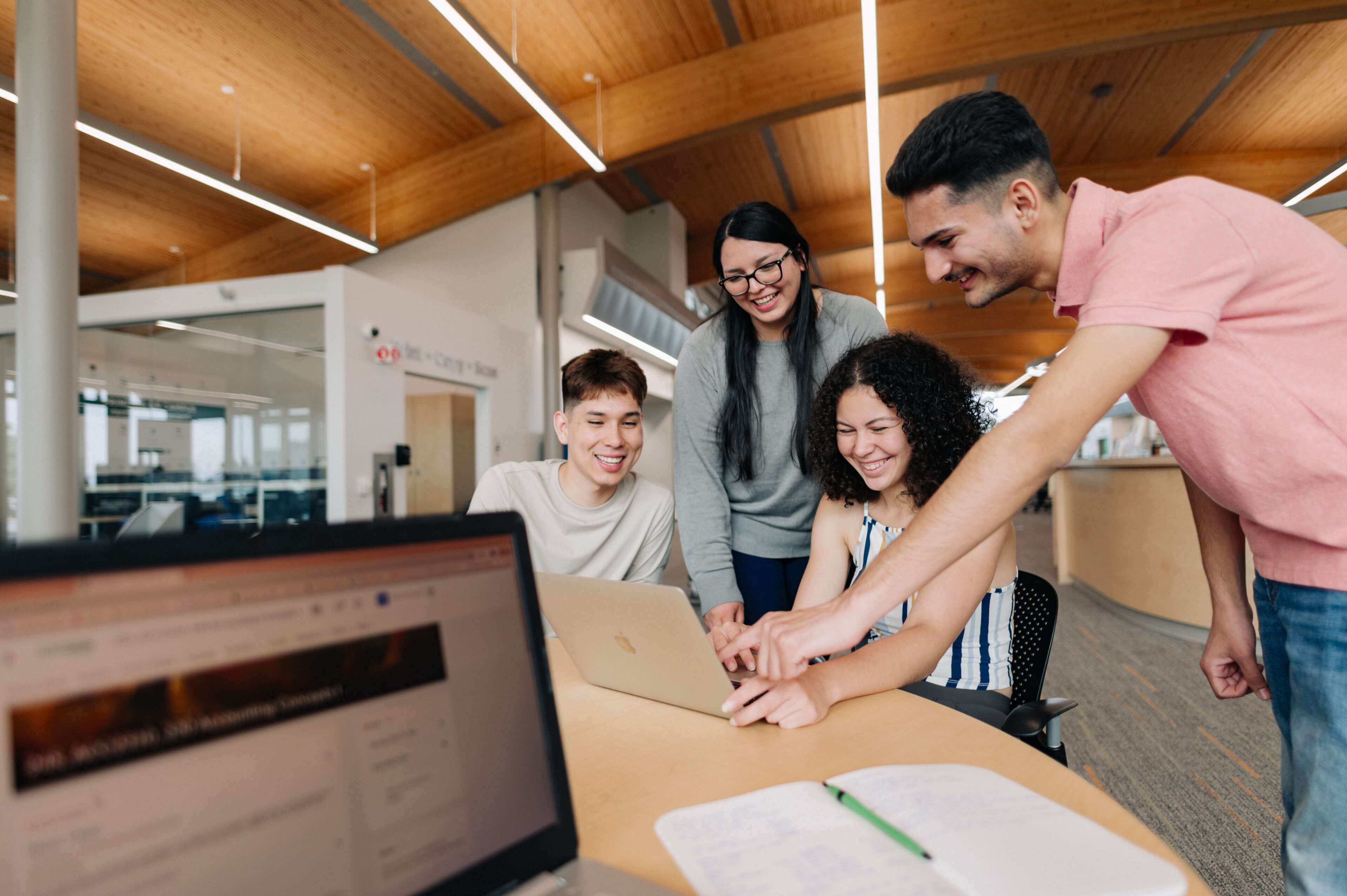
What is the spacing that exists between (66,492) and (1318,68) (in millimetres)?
9722

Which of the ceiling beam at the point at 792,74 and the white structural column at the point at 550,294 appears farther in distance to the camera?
the white structural column at the point at 550,294

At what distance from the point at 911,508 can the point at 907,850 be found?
105cm

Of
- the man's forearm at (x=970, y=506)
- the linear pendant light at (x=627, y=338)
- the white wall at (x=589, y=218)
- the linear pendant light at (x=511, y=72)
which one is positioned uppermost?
the white wall at (x=589, y=218)

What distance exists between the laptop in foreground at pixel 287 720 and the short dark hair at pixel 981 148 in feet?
2.79

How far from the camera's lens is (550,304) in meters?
7.01

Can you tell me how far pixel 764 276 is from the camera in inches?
70.4

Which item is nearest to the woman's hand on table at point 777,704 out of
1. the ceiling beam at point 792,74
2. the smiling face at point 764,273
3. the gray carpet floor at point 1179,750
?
the smiling face at point 764,273

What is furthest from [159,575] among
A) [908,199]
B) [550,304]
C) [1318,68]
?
[1318,68]

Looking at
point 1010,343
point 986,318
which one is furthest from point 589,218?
point 1010,343

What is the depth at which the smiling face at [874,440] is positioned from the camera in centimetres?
157

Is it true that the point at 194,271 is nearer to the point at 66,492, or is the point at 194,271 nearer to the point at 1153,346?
the point at 66,492

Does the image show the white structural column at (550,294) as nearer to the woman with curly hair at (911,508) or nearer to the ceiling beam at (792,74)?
the ceiling beam at (792,74)

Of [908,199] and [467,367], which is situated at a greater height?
[467,367]

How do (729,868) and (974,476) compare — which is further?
(974,476)
